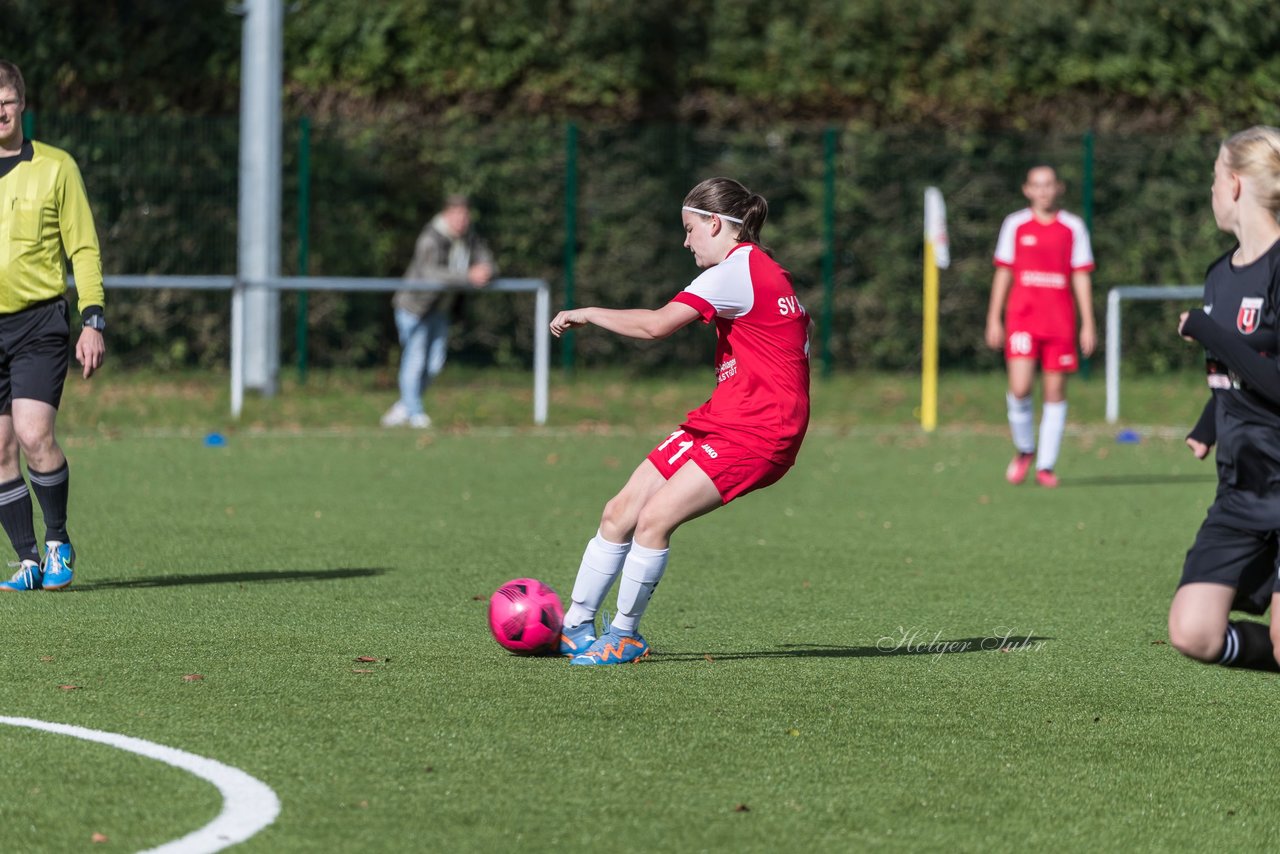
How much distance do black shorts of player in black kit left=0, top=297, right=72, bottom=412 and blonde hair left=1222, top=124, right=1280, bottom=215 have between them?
4715mm

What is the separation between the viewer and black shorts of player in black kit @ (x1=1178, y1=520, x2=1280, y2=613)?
5781mm

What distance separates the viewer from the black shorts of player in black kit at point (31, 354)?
8.00 metres

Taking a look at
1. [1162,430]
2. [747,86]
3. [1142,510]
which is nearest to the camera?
[1142,510]

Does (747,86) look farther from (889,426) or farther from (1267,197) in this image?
(1267,197)

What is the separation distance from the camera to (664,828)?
4.69 metres

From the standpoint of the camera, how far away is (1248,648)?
596 centimetres

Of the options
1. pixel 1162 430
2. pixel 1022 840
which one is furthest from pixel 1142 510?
pixel 1022 840

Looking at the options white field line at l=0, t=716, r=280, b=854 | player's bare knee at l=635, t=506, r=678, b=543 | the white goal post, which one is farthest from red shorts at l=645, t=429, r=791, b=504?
the white goal post

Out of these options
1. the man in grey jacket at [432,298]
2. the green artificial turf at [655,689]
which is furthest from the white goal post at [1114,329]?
the green artificial turf at [655,689]

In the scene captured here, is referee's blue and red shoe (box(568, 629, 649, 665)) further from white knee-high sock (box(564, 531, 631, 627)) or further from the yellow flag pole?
the yellow flag pole

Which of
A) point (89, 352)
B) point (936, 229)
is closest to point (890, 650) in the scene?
point (89, 352)

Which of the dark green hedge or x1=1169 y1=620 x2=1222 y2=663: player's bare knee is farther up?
the dark green hedge

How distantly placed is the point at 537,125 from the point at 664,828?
17.1 meters

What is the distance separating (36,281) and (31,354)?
304mm
